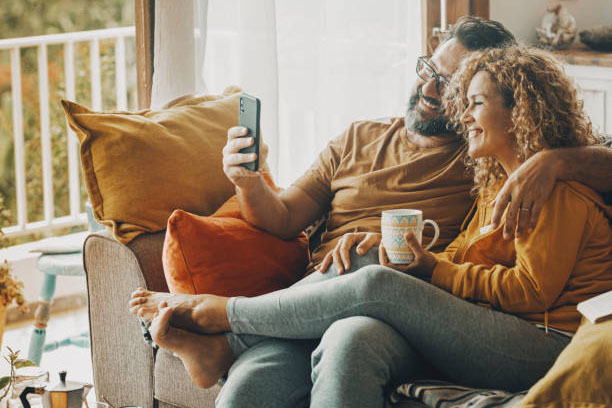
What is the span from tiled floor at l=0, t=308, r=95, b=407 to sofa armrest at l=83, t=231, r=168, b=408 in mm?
677

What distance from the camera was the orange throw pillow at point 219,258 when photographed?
189 cm

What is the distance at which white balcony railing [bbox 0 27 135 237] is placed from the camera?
3.82m

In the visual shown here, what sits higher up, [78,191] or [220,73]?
[220,73]

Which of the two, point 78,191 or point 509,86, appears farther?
point 78,191

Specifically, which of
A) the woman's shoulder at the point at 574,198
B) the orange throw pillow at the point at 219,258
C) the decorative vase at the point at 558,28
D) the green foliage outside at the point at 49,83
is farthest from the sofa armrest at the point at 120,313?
the decorative vase at the point at 558,28

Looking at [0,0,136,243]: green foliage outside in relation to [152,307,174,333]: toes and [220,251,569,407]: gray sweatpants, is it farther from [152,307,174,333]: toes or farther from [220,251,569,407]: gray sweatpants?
[220,251,569,407]: gray sweatpants

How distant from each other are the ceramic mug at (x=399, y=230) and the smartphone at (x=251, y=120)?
406mm

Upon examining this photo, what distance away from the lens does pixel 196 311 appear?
5.89ft

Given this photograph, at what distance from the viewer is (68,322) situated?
3.50 m

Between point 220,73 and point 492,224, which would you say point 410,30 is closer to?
point 220,73

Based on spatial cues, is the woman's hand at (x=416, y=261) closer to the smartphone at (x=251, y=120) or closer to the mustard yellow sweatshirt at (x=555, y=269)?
the mustard yellow sweatshirt at (x=555, y=269)

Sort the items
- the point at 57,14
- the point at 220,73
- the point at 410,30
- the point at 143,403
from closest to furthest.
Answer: the point at 143,403, the point at 220,73, the point at 410,30, the point at 57,14

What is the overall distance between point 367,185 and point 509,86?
0.51 metres

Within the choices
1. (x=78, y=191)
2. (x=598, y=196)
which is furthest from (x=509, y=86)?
(x=78, y=191)
